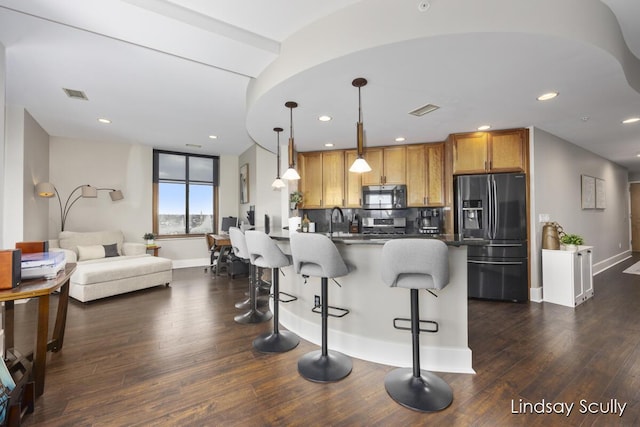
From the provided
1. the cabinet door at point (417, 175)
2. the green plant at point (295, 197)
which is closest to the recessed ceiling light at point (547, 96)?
the cabinet door at point (417, 175)

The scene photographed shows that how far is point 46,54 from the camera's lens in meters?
2.51

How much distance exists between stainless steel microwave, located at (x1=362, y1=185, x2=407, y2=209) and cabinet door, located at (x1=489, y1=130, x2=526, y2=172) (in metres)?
1.29

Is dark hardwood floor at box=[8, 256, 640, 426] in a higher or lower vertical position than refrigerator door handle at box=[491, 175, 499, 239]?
lower

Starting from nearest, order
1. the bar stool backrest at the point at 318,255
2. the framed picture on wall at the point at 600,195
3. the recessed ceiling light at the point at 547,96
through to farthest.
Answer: the bar stool backrest at the point at 318,255
the recessed ceiling light at the point at 547,96
the framed picture on wall at the point at 600,195

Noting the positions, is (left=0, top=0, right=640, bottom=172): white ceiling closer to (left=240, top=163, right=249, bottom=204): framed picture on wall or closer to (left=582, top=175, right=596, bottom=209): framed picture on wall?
(left=582, top=175, right=596, bottom=209): framed picture on wall

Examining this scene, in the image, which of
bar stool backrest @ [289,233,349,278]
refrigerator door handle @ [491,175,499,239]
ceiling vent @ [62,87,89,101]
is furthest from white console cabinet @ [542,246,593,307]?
ceiling vent @ [62,87,89,101]

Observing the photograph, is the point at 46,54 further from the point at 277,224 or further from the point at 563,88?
the point at 563,88

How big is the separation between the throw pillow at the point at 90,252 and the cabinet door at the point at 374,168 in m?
4.75

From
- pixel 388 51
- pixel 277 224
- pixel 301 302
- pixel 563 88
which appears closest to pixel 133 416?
pixel 301 302

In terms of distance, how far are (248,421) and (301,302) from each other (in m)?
1.23

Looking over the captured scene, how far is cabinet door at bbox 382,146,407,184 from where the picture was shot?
4.52m

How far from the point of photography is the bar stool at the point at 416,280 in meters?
1.69

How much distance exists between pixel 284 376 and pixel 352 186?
331 centimetres

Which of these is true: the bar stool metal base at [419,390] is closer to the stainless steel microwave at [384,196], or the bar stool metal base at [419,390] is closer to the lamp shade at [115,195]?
the stainless steel microwave at [384,196]
